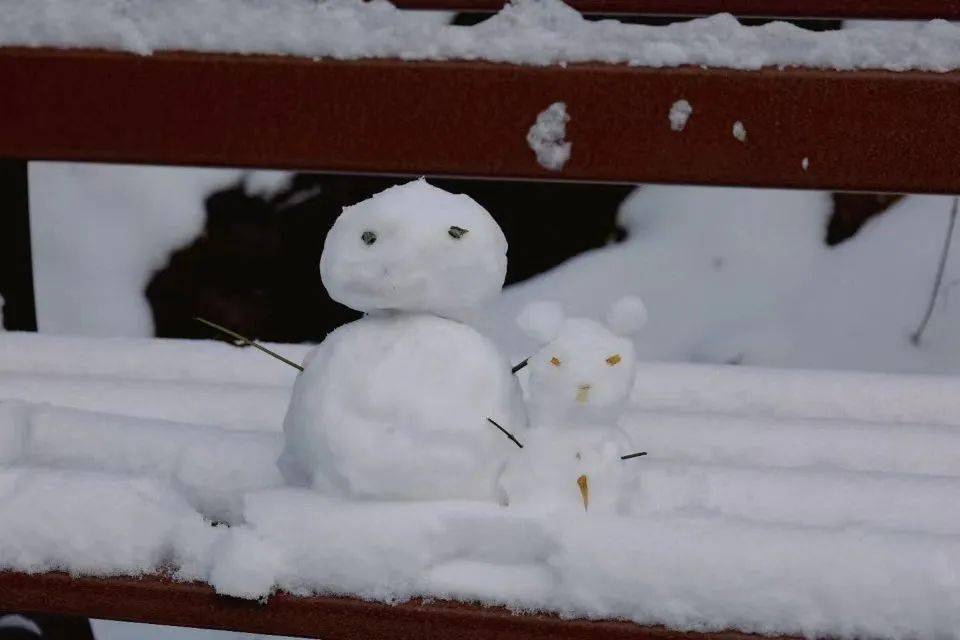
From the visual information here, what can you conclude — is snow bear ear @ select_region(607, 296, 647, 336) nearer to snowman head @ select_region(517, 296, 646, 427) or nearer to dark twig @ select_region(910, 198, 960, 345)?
snowman head @ select_region(517, 296, 646, 427)

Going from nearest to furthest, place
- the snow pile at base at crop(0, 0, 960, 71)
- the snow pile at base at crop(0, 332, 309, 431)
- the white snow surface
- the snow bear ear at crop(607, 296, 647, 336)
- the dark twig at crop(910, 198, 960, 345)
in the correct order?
1. the white snow surface
2. the snow bear ear at crop(607, 296, 647, 336)
3. the snow pile at base at crop(0, 332, 309, 431)
4. the snow pile at base at crop(0, 0, 960, 71)
5. the dark twig at crop(910, 198, 960, 345)

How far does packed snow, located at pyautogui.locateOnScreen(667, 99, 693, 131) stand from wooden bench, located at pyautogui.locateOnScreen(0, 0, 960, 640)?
1cm

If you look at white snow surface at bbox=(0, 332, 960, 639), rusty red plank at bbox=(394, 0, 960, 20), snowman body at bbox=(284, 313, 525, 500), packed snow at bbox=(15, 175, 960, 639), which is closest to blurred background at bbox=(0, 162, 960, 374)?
rusty red plank at bbox=(394, 0, 960, 20)

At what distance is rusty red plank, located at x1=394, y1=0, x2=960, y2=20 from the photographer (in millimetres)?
1323

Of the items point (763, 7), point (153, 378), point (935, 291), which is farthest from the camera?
point (935, 291)

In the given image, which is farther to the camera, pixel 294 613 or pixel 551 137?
pixel 551 137

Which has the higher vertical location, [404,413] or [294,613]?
[404,413]

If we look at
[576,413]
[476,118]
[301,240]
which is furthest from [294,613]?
[301,240]

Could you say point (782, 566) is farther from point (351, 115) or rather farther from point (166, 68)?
point (166, 68)

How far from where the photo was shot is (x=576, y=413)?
822mm

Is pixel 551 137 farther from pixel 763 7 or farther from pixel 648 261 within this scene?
pixel 648 261

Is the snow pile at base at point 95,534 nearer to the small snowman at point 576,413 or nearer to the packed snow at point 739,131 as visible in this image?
the small snowman at point 576,413

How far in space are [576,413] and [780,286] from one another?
137 cm

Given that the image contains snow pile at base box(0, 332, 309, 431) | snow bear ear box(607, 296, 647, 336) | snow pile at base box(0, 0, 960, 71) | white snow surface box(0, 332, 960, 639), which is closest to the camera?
white snow surface box(0, 332, 960, 639)
